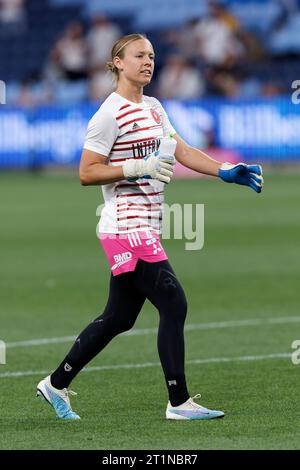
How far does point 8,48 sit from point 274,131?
36.1ft

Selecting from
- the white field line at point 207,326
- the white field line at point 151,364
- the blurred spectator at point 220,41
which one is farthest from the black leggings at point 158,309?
the blurred spectator at point 220,41

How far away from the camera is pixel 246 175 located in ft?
24.9

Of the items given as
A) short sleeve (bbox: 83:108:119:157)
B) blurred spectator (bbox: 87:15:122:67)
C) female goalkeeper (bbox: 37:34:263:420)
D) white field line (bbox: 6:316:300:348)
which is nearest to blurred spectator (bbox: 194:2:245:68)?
blurred spectator (bbox: 87:15:122:67)

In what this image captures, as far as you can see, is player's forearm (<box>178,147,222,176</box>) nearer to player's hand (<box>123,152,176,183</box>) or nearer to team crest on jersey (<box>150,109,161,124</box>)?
team crest on jersey (<box>150,109,161,124</box>)

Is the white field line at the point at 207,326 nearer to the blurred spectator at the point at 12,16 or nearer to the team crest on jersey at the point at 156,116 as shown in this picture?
the team crest on jersey at the point at 156,116

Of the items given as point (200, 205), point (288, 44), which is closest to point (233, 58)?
point (288, 44)

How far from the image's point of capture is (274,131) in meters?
30.2

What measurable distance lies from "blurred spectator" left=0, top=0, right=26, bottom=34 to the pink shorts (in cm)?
3135

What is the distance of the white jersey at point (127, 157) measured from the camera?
7.52 meters

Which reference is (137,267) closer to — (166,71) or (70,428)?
(70,428)

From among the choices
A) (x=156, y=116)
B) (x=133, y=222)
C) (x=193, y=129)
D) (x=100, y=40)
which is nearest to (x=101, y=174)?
(x=133, y=222)

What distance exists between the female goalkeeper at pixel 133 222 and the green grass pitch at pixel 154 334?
0.39 metres

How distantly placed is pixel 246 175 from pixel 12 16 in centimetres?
3148

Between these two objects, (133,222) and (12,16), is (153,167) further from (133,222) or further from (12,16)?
(12,16)
